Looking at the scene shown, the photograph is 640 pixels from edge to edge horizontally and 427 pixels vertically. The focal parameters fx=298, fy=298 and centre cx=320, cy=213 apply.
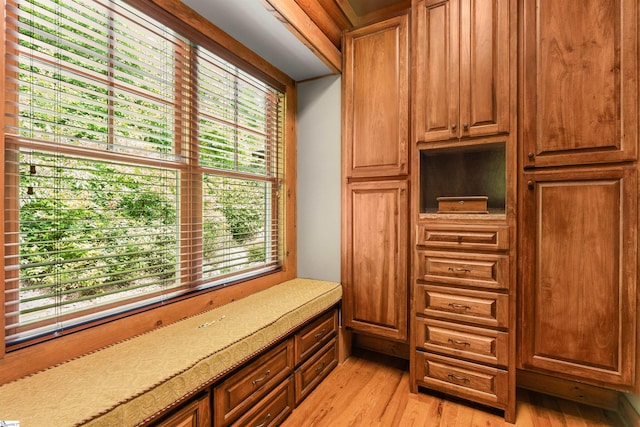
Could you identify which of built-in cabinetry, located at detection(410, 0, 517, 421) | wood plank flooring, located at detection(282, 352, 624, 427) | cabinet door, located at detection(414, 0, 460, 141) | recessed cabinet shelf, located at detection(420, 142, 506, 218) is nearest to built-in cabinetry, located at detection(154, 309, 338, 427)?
wood plank flooring, located at detection(282, 352, 624, 427)

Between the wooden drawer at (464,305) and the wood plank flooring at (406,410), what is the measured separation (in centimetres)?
54

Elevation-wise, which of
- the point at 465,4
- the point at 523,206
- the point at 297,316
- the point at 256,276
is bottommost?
the point at 297,316

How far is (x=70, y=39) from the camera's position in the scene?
1.22m

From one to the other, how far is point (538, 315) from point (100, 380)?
6.90 ft

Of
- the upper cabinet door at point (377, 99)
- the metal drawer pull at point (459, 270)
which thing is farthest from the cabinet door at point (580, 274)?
the upper cabinet door at point (377, 99)

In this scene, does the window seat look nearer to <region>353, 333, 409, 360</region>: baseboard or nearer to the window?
the window

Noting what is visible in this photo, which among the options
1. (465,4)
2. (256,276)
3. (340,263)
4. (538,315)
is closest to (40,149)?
(256,276)

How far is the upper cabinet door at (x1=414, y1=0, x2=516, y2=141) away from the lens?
68.5 inches

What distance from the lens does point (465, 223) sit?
5.98 feet

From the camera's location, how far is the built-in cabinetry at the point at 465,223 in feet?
5.66

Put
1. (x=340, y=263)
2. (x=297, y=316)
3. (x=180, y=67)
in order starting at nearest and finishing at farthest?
1. (x=180, y=67)
2. (x=297, y=316)
3. (x=340, y=263)

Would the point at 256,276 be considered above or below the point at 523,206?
below

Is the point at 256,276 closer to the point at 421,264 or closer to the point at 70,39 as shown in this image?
the point at 421,264

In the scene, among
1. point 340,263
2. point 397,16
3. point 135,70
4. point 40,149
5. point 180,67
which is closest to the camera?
point 40,149
